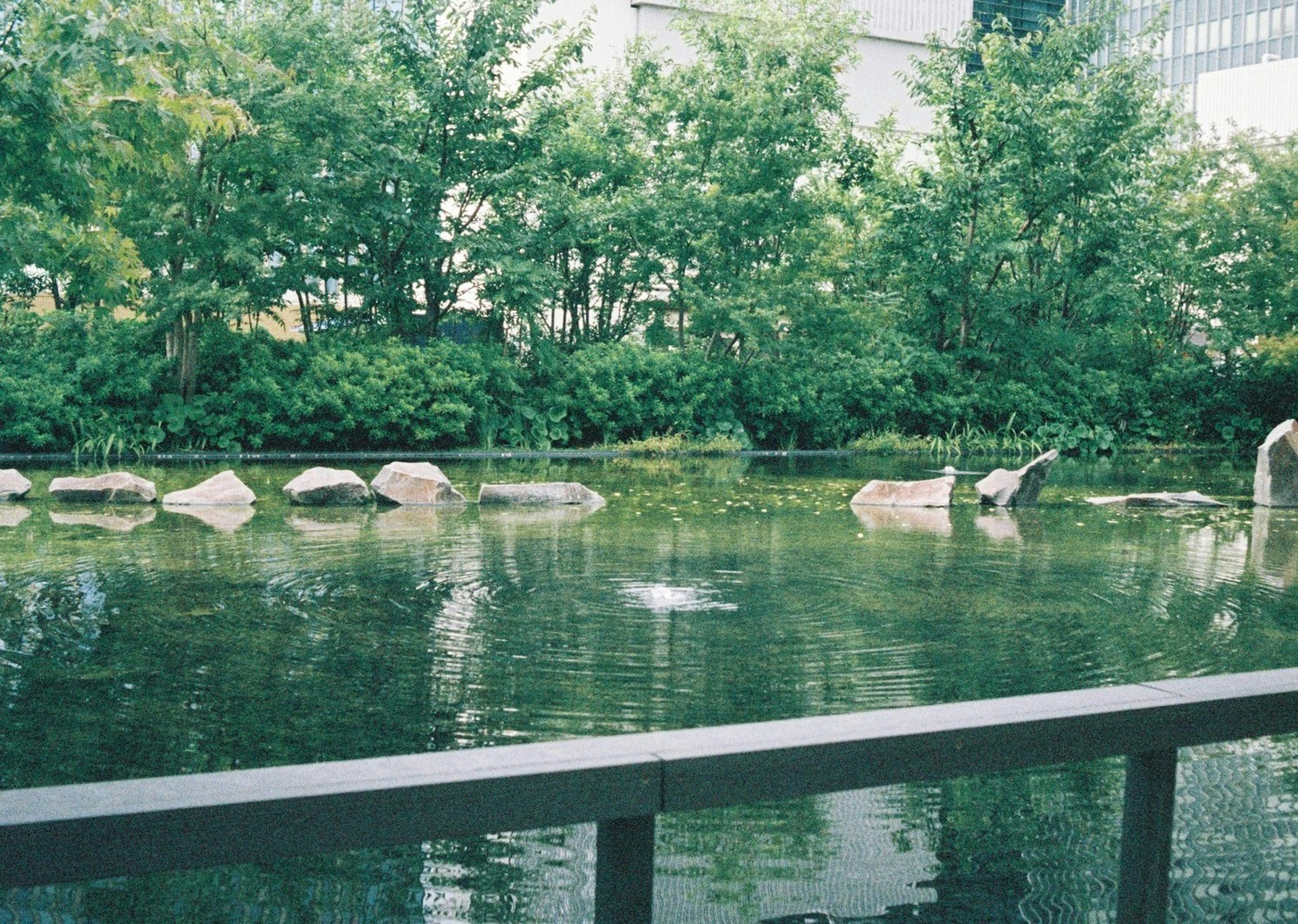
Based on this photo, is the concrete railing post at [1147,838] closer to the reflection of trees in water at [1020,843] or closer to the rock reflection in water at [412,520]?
the reflection of trees in water at [1020,843]

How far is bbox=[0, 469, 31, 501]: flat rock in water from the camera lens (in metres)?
14.6

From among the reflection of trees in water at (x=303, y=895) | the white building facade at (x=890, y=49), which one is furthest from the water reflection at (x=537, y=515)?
the white building facade at (x=890, y=49)

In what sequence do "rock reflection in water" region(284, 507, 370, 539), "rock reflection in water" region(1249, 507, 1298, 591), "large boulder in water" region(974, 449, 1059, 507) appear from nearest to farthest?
"rock reflection in water" region(1249, 507, 1298, 591) → "rock reflection in water" region(284, 507, 370, 539) → "large boulder in water" region(974, 449, 1059, 507)

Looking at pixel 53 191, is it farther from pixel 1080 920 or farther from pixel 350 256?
pixel 350 256

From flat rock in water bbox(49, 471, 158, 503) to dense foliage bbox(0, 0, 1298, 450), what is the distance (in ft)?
14.3

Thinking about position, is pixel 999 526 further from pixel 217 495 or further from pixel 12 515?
pixel 12 515

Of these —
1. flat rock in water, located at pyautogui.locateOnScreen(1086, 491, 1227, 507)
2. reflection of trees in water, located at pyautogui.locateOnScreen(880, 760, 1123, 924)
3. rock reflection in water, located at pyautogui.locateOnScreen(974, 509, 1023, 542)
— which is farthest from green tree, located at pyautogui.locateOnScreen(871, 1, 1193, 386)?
reflection of trees in water, located at pyautogui.locateOnScreen(880, 760, 1123, 924)

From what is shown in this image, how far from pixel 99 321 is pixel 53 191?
1314 centimetres

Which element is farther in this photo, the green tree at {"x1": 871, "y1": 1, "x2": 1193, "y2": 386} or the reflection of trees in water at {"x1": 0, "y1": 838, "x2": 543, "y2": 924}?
the green tree at {"x1": 871, "y1": 1, "x2": 1193, "y2": 386}

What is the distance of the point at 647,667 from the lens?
21.5ft

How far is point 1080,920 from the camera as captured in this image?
3.43 meters

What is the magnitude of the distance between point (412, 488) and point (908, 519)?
544 centimetres

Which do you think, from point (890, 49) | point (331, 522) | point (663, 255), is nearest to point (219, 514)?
point (331, 522)

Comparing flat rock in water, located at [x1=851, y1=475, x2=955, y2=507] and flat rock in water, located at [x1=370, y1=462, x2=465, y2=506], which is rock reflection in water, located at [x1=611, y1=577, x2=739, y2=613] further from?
flat rock in water, located at [x1=851, y1=475, x2=955, y2=507]
